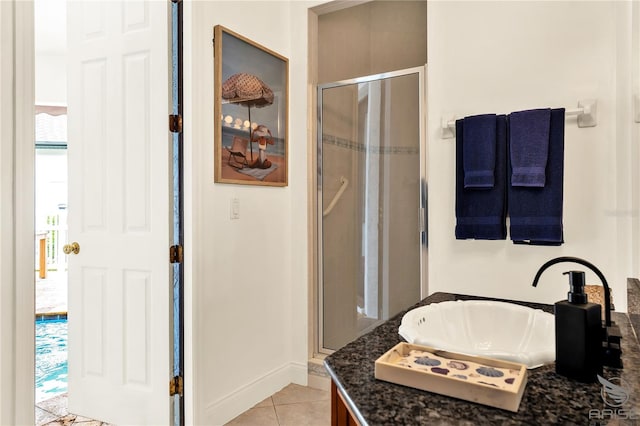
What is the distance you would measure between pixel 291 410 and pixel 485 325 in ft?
4.86

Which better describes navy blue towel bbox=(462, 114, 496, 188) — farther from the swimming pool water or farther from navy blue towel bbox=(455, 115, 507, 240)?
the swimming pool water

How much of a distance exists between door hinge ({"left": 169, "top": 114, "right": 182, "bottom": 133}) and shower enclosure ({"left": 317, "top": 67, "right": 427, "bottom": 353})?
3.04 ft

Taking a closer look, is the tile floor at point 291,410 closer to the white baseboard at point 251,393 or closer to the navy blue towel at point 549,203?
the white baseboard at point 251,393

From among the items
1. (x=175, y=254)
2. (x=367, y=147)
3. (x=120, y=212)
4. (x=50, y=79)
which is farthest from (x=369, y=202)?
(x=50, y=79)

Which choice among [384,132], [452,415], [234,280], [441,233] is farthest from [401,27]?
[452,415]

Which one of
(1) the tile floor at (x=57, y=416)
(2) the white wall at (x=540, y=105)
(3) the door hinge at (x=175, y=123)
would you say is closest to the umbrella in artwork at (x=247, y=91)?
(3) the door hinge at (x=175, y=123)

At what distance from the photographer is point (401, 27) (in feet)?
9.19

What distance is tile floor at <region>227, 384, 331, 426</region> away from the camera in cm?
222

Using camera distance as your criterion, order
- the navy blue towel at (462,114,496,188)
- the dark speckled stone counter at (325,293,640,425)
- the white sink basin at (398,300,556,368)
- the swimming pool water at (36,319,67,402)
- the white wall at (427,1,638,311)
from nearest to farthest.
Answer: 1. the dark speckled stone counter at (325,293,640,425)
2. the white sink basin at (398,300,556,368)
3. the white wall at (427,1,638,311)
4. the navy blue towel at (462,114,496,188)
5. the swimming pool water at (36,319,67,402)

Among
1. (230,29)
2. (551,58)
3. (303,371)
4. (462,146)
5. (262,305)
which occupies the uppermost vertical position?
(230,29)

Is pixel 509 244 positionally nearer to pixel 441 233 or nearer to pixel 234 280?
pixel 441 233

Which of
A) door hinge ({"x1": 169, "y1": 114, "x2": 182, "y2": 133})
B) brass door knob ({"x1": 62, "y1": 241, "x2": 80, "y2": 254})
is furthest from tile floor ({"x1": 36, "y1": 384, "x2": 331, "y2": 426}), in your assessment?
A: door hinge ({"x1": 169, "y1": 114, "x2": 182, "y2": 133})

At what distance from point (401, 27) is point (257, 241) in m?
1.68

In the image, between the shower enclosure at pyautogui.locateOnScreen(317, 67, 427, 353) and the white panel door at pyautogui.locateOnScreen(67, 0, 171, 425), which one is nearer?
the white panel door at pyautogui.locateOnScreen(67, 0, 171, 425)
